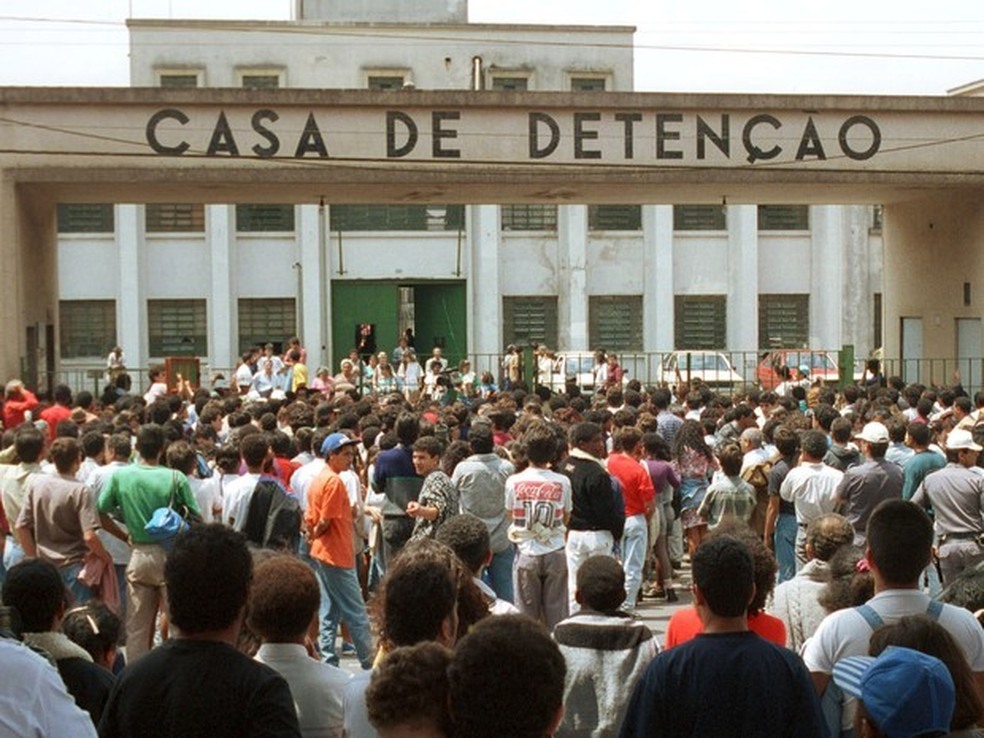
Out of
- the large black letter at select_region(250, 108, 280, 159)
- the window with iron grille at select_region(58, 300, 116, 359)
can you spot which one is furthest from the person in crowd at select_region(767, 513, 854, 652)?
the window with iron grille at select_region(58, 300, 116, 359)

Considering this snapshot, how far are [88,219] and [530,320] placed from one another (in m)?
13.1

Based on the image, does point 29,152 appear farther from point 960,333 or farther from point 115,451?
point 960,333

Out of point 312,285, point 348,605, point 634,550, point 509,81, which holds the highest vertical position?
point 509,81

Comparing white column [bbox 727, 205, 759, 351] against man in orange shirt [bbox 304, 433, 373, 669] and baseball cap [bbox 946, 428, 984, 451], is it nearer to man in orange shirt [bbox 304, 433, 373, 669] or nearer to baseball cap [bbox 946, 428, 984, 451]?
baseball cap [bbox 946, 428, 984, 451]

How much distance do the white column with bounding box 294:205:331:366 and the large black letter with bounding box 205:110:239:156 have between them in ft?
64.3

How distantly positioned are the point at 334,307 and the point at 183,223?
501 cm

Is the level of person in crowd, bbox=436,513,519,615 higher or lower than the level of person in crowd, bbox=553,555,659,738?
higher

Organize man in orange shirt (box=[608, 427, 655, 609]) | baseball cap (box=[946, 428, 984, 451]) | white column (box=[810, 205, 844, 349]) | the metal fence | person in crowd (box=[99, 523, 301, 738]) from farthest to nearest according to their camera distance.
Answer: white column (box=[810, 205, 844, 349])
the metal fence
man in orange shirt (box=[608, 427, 655, 609])
baseball cap (box=[946, 428, 984, 451])
person in crowd (box=[99, 523, 301, 738])

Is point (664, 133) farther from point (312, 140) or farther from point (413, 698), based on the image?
point (413, 698)

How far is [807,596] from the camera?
780cm

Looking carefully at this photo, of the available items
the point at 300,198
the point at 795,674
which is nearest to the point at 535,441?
the point at 795,674

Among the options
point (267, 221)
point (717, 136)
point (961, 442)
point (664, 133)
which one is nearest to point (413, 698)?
point (961, 442)

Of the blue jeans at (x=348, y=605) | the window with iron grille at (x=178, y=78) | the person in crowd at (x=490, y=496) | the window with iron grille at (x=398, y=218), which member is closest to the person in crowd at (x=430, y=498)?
the person in crowd at (x=490, y=496)

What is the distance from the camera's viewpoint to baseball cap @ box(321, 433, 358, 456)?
1202 cm
